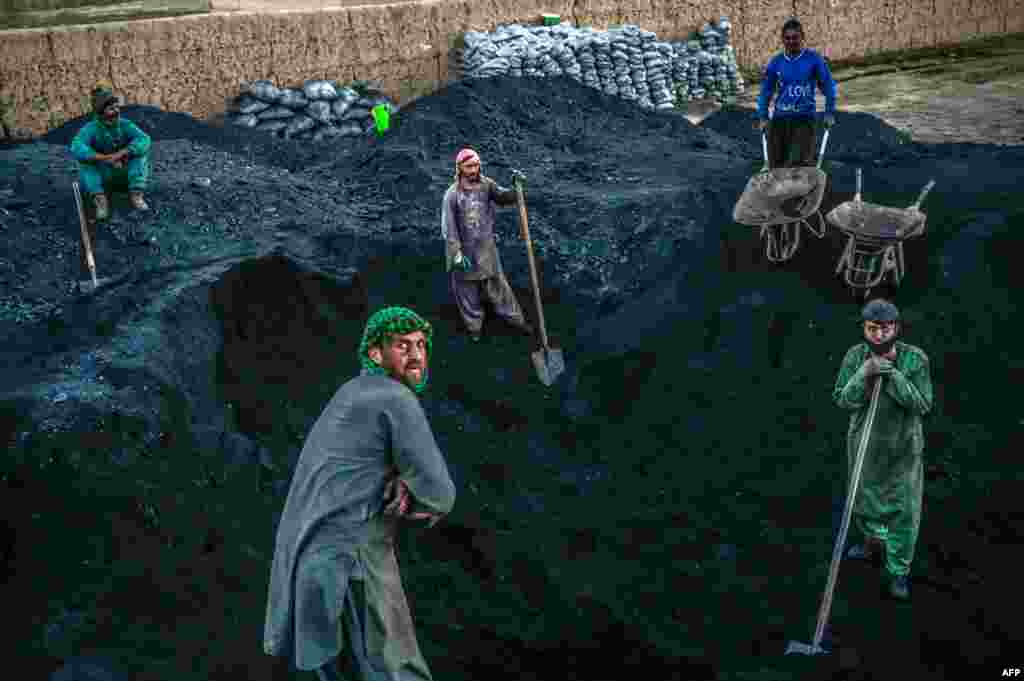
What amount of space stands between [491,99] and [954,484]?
707 centimetres

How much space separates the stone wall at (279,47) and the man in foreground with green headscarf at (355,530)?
A: 919 cm

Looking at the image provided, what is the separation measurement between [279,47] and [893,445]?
9.41 meters

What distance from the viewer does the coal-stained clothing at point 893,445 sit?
4641 mm

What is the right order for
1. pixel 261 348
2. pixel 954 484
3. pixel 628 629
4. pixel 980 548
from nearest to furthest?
pixel 628 629, pixel 980 548, pixel 954 484, pixel 261 348

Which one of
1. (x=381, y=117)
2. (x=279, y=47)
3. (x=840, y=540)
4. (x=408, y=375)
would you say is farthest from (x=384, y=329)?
(x=279, y=47)

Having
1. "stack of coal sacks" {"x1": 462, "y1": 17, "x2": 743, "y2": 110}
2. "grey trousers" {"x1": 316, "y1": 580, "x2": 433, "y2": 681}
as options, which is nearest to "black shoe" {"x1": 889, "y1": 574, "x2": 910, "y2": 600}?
"grey trousers" {"x1": 316, "y1": 580, "x2": 433, "y2": 681}

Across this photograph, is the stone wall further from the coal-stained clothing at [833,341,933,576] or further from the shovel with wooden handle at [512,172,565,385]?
the coal-stained clothing at [833,341,933,576]

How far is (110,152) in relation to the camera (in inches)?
318

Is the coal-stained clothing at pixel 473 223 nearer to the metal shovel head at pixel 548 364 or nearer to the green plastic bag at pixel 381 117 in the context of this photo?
the metal shovel head at pixel 548 364

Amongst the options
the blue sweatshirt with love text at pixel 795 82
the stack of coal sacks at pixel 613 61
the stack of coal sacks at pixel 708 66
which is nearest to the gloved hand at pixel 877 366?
the blue sweatshirt with love text at pixel 795 82

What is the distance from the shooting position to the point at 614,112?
12203mm

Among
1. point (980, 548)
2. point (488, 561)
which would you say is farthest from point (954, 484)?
point (488, 561)

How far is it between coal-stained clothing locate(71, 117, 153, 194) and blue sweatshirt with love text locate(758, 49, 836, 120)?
4965 millimetres

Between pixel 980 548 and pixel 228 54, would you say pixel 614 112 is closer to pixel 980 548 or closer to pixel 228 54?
pixel 228 54
